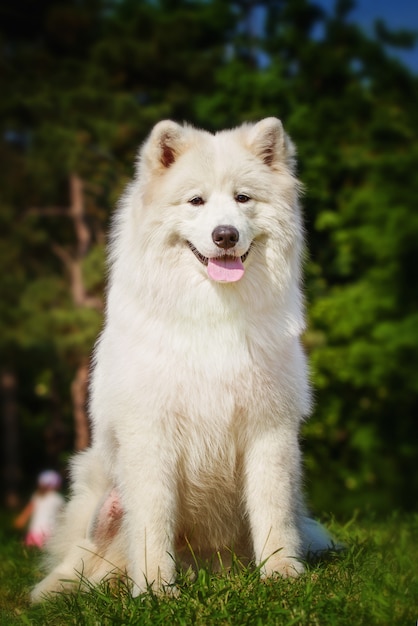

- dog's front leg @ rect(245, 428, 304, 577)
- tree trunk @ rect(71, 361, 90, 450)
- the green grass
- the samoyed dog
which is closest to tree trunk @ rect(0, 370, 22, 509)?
tree trunk @ rect(71, 361, 90, 450)

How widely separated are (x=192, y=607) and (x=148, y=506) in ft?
1.72

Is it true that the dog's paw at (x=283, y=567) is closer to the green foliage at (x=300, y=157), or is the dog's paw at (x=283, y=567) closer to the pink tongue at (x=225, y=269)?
the pink tongue at (x=225, y=269)

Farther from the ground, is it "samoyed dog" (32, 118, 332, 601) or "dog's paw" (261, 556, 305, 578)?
"samoyed dog" (32, 118, 332, 601)

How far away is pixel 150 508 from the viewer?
3791mm

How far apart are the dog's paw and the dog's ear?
193 centimetres

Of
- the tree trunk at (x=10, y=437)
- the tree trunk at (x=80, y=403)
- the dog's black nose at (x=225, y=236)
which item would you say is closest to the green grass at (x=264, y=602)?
the dog's black nose at (x=225, y=236)

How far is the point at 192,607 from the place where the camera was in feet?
11.4

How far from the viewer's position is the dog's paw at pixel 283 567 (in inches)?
150

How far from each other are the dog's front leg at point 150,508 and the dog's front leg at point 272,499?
0.39 m

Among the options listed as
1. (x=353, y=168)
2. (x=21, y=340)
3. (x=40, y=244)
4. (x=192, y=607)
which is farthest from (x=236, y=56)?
(x=192, y=607)

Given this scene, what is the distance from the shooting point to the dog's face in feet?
12.5

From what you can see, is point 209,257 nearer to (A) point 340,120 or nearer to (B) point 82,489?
(B) point 82,489

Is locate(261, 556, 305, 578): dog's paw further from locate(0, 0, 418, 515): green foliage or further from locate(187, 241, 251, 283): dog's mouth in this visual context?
locate(0, 0, 418, 515): green foliage

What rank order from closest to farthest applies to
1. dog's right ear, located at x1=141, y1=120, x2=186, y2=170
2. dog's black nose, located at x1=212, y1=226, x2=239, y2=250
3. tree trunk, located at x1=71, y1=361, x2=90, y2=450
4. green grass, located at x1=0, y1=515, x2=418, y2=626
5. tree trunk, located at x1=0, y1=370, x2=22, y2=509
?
green grass, located at x1=0, y1=515, x2=418, y2=626
dog's black nose, located at x1=212, y1=226, x2=239, y2=250
dog's right ear, located at x1=141, y1=120, x2=186, y2=170
tree trunk, located at x1=71, y1=361, x2=90, y2=450
tree trunk, located at x1=0, y1=370, x2=22, y2=509
